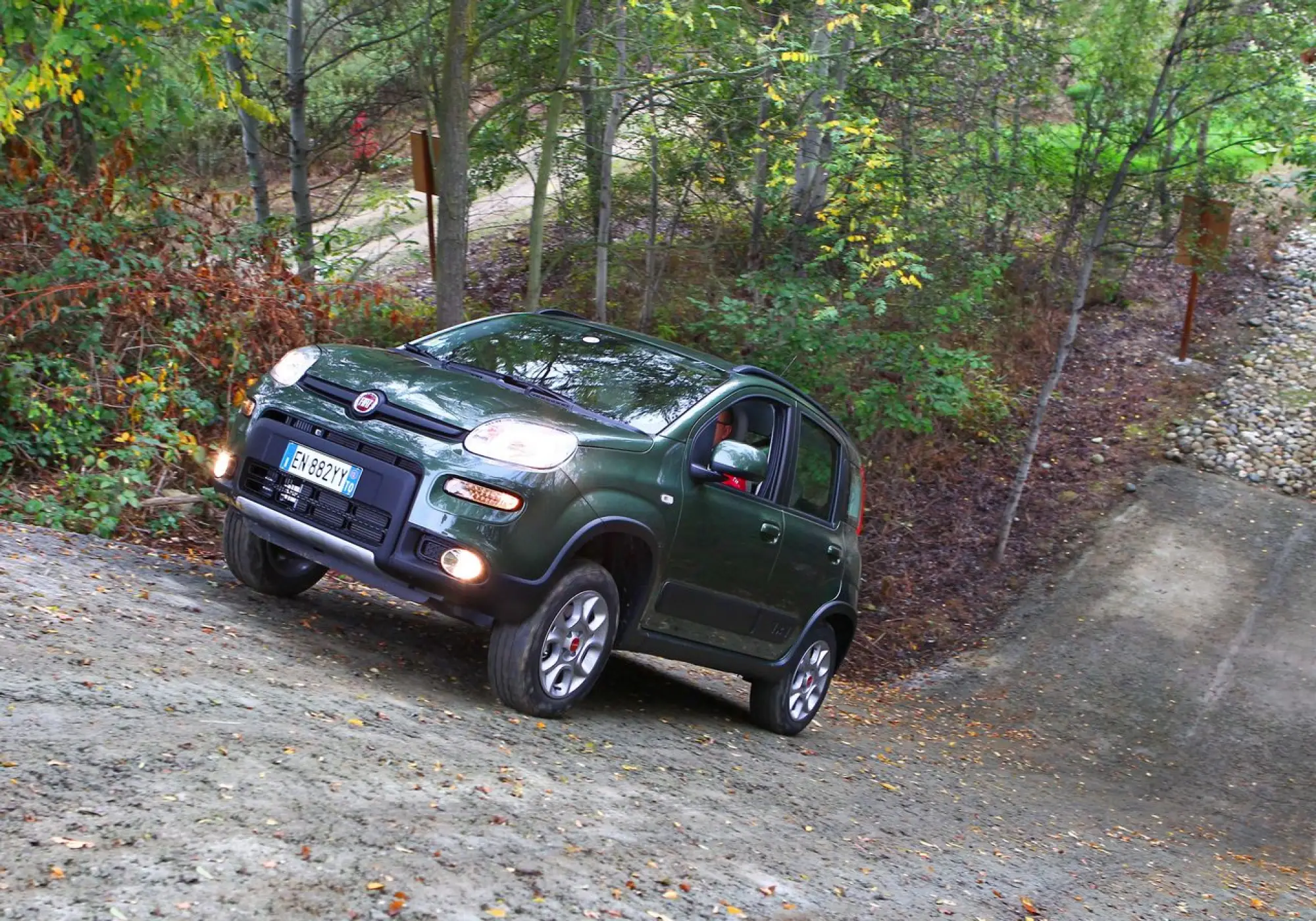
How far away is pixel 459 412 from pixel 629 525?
0.94 meters

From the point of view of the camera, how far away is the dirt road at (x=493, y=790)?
137 inches

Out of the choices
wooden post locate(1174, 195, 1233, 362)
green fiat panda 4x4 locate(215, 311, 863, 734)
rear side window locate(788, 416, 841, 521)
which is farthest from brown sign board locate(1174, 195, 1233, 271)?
green fiat panda 4x4 locate(215, 311, 863, 734)

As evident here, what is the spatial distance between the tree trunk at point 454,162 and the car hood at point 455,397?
5.64 m

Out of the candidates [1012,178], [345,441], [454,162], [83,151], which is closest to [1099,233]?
[1012,178]

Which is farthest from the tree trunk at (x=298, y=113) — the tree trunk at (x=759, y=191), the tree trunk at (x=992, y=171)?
the tree trunk at (x=992, y=171)

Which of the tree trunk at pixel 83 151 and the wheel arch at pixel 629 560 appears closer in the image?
the wheel arch at pixel 629 560

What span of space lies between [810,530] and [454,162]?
19.2ft

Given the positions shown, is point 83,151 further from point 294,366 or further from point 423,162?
point 294,366

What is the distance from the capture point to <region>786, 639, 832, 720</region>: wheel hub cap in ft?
26.0

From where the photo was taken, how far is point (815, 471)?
7.49 m

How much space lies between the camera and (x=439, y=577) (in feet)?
17.2

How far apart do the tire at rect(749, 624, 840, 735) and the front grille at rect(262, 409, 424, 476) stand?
3.24m

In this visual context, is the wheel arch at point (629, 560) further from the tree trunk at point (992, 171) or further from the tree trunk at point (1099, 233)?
the tree trunk at point (992, 171)

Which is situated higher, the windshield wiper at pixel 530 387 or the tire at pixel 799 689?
the windshield wiper at pixel 530 387
